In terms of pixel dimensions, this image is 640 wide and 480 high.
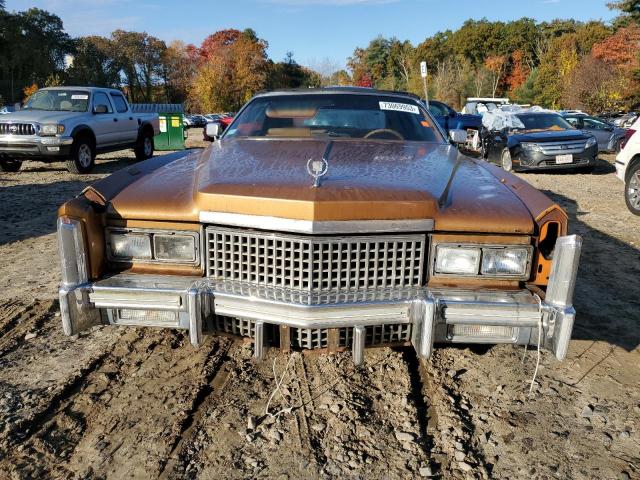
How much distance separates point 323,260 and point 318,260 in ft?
0.08

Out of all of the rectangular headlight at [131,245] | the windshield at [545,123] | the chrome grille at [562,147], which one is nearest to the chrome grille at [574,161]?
the chrome grille at [562,147]

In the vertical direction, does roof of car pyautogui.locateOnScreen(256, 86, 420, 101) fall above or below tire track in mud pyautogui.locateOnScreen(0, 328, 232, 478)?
above

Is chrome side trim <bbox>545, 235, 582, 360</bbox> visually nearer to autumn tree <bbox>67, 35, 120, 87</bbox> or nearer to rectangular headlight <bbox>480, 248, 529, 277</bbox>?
rectangular headlight <bbox>480, 248, 529, 277</bbox>

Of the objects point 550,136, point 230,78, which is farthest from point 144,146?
point 230,78

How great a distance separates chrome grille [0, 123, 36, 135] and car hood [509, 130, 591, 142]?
33.6 feet

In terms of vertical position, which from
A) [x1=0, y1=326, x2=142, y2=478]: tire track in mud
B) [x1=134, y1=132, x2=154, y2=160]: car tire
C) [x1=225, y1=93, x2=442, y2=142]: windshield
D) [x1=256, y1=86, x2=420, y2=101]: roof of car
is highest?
[x1=256, y1=86, x2=420, y2=101]: roof of car

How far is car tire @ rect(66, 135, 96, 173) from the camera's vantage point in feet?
35.9

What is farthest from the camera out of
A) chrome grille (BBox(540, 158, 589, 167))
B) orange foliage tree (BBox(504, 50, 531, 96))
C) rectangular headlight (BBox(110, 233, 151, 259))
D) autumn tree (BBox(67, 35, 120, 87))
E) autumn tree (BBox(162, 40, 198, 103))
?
autumn tree (BBox(162, 40, 198, 103))

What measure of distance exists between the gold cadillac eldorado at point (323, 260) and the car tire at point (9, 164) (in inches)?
399

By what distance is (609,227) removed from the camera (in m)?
7.05

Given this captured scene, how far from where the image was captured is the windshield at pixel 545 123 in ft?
42.8

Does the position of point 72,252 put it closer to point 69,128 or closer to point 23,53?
point 69,128

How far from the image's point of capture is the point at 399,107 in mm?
4367

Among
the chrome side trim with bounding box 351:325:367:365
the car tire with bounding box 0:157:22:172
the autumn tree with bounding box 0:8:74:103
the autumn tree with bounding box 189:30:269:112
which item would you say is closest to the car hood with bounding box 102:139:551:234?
the chrome side trim with bounding box 351:325:367:365
